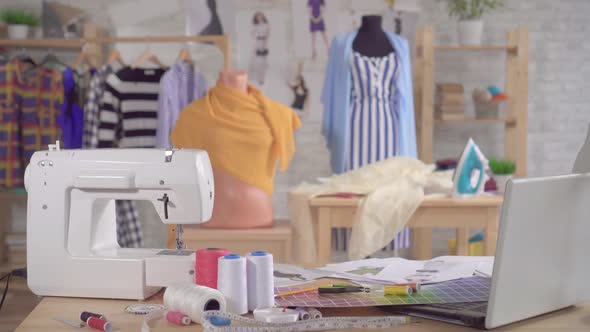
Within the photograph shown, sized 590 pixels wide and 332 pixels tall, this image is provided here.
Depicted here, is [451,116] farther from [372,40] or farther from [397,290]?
[397,290]

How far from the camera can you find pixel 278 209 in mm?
5594

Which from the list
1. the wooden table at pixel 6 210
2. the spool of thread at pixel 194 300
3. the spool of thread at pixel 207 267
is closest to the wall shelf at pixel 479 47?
the wooden table at pixel 6 210

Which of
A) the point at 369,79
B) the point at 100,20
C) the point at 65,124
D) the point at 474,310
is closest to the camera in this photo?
the point at 474,310

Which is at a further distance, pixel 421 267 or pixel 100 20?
pixel 100 20

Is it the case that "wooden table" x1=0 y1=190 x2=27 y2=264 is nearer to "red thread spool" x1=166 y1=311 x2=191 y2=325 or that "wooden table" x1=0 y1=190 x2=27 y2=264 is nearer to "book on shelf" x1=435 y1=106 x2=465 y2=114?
"book on shelf" x1=435 y1=106 x2=465 y2=114

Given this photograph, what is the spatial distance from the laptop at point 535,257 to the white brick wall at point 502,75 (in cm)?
397

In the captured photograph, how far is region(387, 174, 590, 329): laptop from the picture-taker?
1397 millimetres

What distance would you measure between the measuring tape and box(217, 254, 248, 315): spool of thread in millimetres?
60

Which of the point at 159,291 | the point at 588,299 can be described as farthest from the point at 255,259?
the point at 588,299

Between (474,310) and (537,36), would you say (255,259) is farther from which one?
(537,36)

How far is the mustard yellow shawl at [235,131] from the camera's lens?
363 cm

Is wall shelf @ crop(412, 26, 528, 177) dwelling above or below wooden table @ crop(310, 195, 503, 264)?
above

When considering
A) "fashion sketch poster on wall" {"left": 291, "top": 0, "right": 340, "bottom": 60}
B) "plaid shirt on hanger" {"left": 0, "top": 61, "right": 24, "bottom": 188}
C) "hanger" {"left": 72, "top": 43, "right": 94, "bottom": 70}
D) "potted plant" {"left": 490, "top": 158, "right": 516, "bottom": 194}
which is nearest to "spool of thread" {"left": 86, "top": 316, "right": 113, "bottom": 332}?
"potted plant" {"left": 490, "top": 158, "right": 516, "bottom": 194}

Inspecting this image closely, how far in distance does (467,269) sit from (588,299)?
316 millimetres
